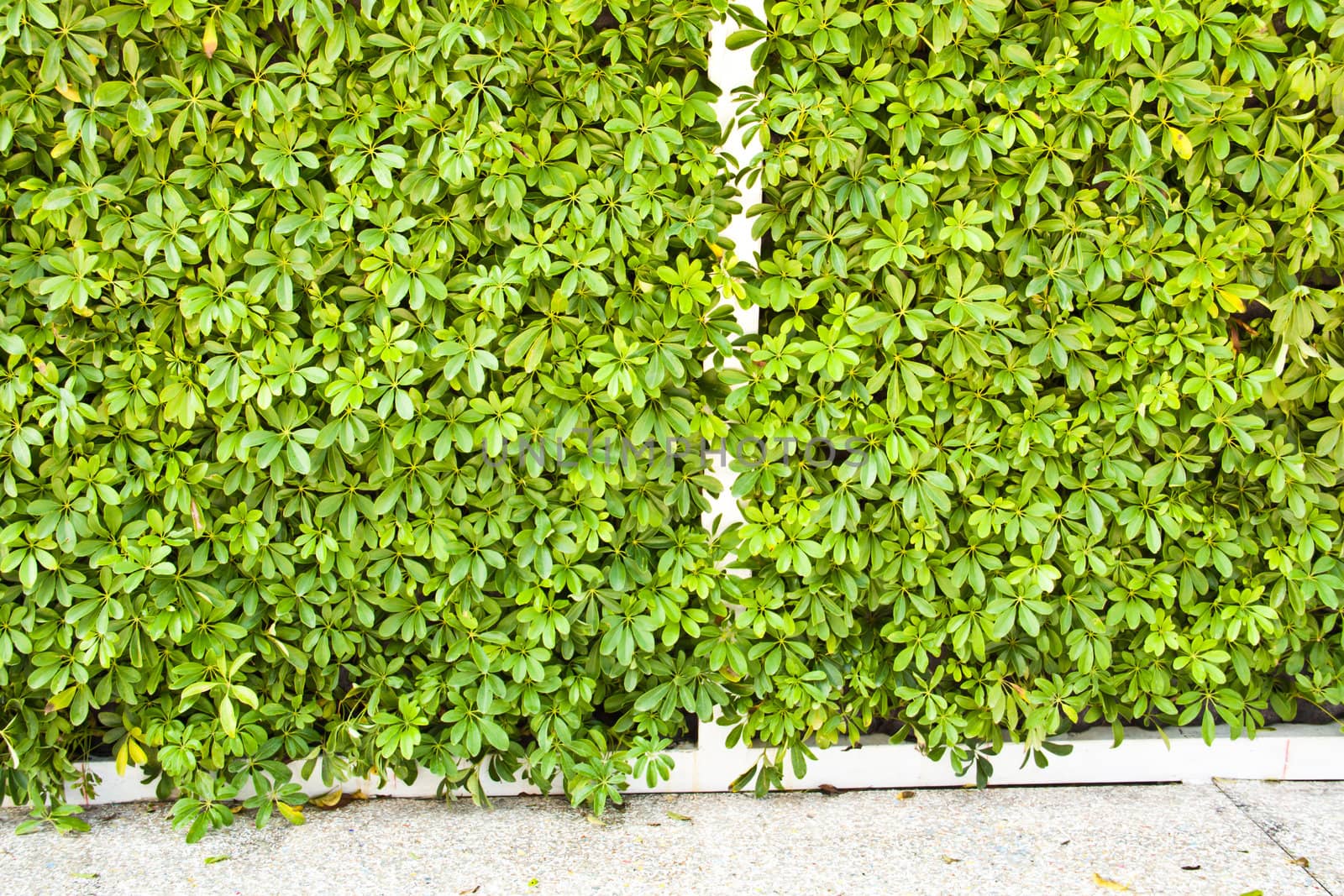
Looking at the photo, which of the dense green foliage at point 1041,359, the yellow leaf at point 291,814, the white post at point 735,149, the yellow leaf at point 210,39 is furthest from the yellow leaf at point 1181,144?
the yellow leaf at point 291,814

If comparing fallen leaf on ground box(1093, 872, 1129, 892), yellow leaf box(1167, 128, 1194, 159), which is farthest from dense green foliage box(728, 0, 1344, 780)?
fallen leaf on ground box(1093, 872, 1129, 892)

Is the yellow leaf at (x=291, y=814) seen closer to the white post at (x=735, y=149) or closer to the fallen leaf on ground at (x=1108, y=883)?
the white post at (x=735, y=149)

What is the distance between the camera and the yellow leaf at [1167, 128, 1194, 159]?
196 centimetres

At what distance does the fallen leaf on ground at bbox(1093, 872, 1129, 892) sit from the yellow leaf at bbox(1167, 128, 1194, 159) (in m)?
1.70

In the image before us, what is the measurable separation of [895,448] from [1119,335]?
2.08 feet

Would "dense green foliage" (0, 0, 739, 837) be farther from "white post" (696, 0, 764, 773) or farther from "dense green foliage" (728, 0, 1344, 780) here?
"dense green foliage" (728, 0, 1344, 780)

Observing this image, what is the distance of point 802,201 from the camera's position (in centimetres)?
204

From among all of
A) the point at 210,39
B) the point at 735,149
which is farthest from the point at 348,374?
the point at 735,149

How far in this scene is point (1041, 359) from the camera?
2068 mm

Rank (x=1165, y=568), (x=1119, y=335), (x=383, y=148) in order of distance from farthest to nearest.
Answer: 1. (x=1165, y=568)
2. (x=1119, y=335)
3. (x=383, y=148)

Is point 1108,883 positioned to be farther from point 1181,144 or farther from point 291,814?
point 291,814

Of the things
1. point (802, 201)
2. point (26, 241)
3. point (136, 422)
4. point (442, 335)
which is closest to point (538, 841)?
point (442, 335)

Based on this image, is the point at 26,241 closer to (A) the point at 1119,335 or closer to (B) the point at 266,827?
(B) the point at 266,827

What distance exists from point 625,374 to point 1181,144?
4.59 ft
